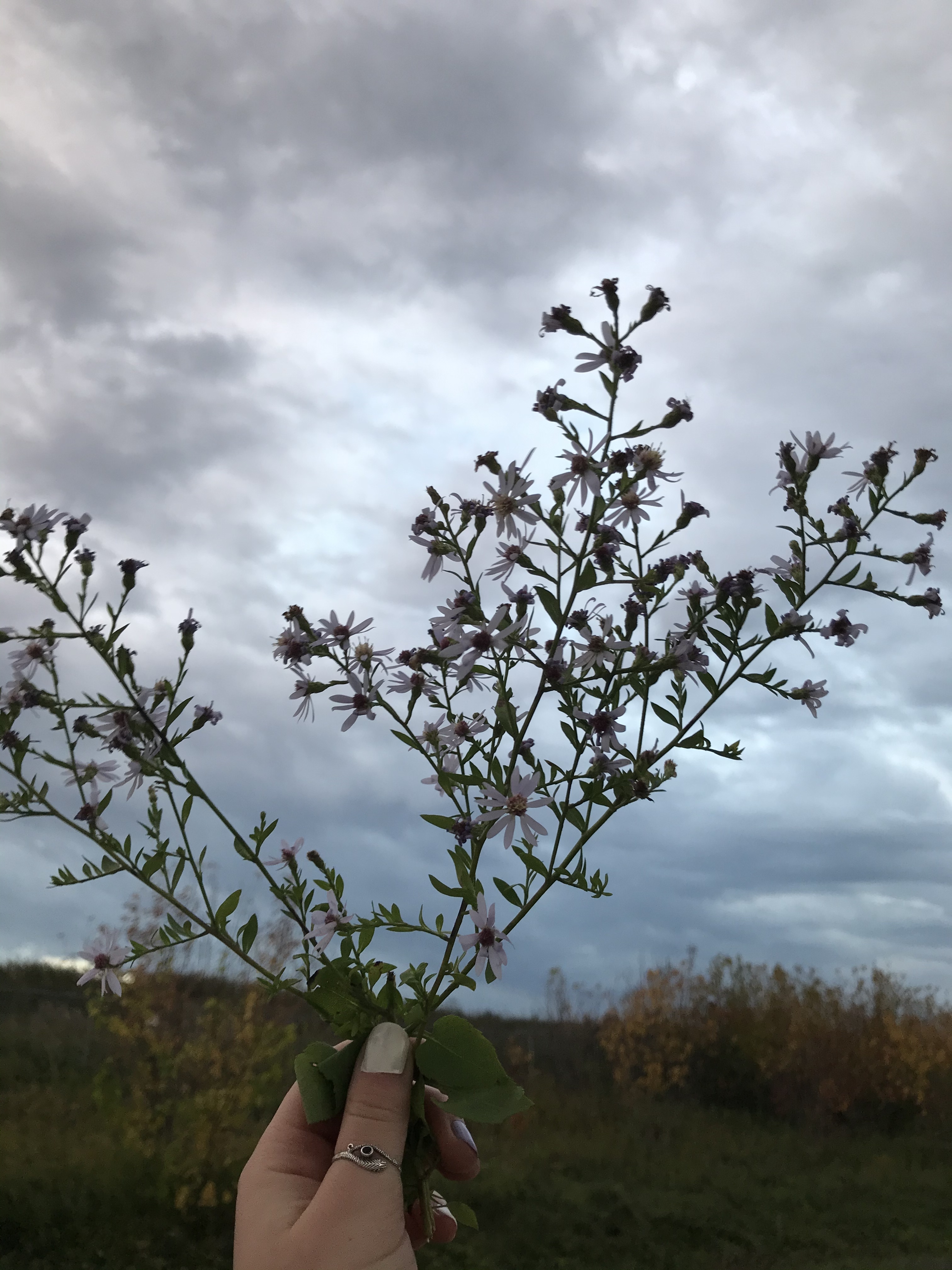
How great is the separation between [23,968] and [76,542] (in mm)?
14333

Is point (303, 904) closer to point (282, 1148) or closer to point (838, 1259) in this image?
point (282, 1148)

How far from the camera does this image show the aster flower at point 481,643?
219 cm

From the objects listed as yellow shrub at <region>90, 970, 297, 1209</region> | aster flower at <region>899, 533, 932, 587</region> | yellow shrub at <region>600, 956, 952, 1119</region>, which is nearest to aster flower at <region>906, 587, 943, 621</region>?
aster flower at <region>899, 533, 932, 587</region>

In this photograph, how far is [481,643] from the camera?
2.23 m

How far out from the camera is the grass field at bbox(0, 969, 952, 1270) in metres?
6.69

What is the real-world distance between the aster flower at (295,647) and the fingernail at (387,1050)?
2.86 feet

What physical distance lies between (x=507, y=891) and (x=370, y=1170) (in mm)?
599

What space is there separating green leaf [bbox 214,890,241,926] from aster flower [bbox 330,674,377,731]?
45 centimetres

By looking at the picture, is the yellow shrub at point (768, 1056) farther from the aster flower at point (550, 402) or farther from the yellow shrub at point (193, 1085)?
the aster flower at point (550, 402)

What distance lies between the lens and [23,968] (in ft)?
48.5

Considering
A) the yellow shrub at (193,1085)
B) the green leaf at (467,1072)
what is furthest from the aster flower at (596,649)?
the yellow shrub at (193,1085)

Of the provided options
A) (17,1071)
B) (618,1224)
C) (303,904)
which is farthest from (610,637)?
(17,1071)

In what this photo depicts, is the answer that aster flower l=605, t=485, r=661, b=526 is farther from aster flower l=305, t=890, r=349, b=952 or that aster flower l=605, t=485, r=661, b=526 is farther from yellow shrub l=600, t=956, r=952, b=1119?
yellow shrub l=600, t=956, r=952, b=1119

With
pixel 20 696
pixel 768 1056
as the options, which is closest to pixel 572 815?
pixel 20 696
